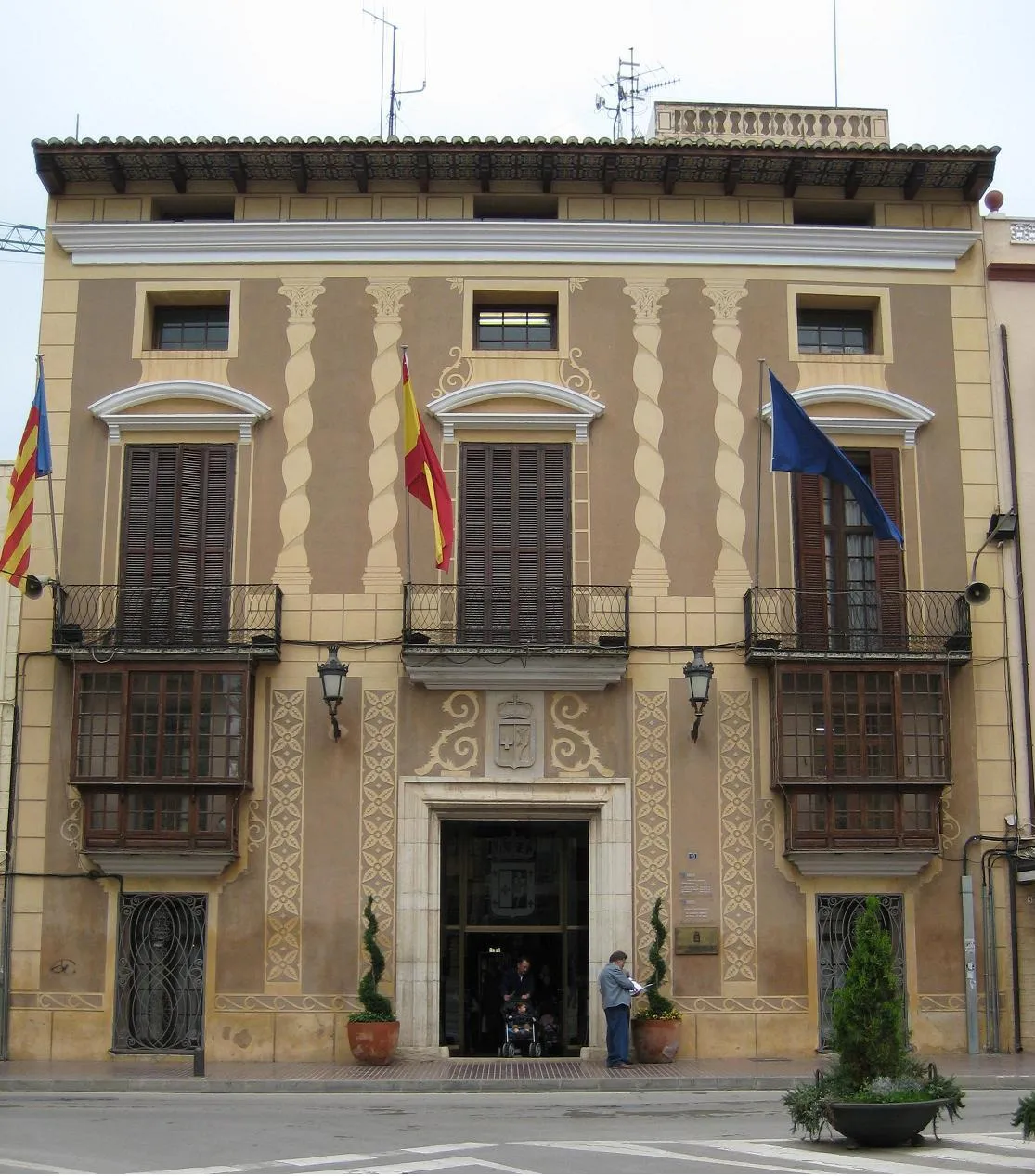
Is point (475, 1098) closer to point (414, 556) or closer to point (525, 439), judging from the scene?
point (414, 556)

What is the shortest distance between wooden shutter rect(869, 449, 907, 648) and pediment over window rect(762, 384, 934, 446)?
0.35 metres

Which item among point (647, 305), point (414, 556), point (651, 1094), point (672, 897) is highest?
point (647, 305)

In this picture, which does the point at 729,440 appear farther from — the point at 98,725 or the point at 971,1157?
the point at 971,1157

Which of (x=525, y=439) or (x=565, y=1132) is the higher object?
(x=525, y=439)

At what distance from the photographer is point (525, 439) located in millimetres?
23734

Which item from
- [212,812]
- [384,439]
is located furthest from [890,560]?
[212,812]

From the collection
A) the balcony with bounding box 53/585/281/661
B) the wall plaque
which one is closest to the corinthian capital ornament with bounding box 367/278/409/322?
the balcony with bounding box 53/585/281/661

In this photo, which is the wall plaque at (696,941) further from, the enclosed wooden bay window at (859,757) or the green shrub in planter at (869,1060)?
the green shrub in planter at (869,1060)

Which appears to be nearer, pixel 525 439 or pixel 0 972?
pixel 0 972

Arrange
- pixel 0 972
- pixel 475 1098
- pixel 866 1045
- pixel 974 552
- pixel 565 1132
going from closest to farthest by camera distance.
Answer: pixel 866 1045 < pixel 565 1132 < pixel 475 1098 < pixel 0 972 < pixel 974 552

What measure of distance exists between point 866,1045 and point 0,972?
1328cm

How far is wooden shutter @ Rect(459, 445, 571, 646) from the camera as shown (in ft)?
75.4

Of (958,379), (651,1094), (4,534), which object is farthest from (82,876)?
(958,379)

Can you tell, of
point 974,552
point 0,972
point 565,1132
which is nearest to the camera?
point 565,1132
